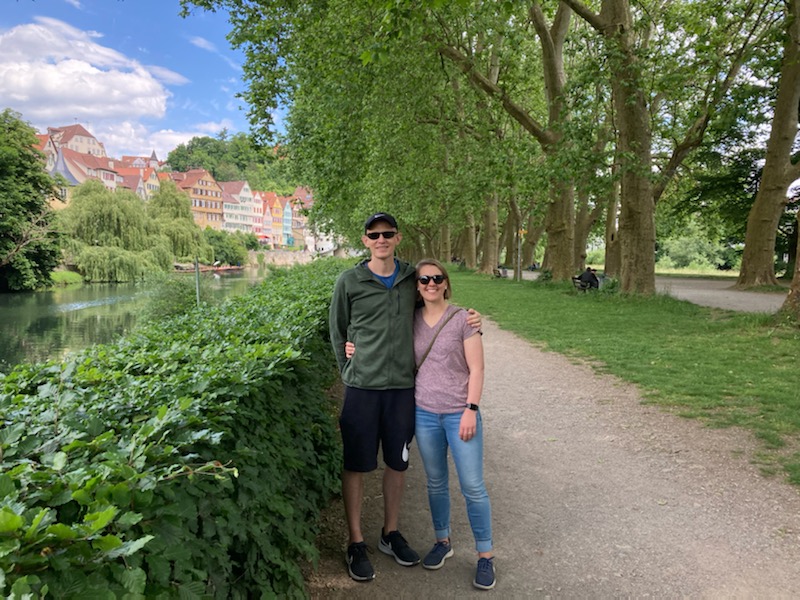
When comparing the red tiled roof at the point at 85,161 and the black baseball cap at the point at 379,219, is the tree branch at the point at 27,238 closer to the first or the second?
the black baseball cap at the point at 379,219

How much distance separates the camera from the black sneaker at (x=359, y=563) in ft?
10.6

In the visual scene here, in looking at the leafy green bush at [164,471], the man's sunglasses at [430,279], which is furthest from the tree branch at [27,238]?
the man's sunglasses at [430,279]

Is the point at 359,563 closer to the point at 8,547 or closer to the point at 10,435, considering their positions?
the point at 10,435

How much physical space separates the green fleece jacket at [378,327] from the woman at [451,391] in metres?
0.08

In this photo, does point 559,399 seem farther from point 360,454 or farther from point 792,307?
point 792,307

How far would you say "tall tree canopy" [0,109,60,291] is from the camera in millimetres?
37562

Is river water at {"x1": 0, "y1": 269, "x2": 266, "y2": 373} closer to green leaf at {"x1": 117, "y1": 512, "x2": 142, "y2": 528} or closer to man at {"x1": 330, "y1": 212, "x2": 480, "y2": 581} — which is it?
man at {"x1": 330, "y1": 212, "x2": 480, "y2": 581}

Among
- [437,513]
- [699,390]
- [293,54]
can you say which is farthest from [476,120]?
[437,513]

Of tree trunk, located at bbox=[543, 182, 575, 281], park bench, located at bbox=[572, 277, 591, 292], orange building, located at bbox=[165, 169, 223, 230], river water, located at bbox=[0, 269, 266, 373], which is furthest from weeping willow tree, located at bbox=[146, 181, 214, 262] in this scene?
orange building, located at bbox=[165, 169, 223, 230]

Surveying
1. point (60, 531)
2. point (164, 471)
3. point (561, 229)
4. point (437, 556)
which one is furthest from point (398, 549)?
point (561, 229)

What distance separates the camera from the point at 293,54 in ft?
50.9

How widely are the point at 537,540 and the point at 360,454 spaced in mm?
1401

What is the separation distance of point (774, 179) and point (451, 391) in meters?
19.5

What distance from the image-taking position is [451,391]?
3.15 metres
